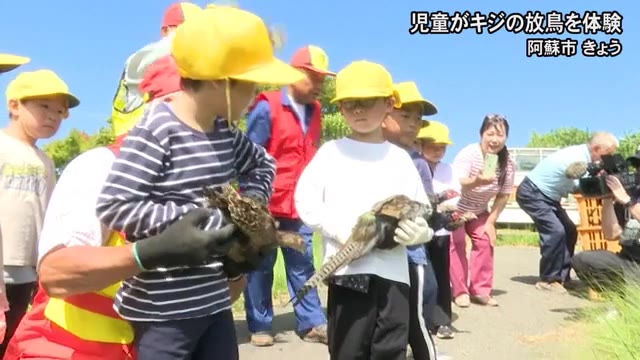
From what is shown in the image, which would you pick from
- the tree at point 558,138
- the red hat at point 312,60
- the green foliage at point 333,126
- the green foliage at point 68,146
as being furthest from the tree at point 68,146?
the tree at point 558,138

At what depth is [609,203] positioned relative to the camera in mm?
5988

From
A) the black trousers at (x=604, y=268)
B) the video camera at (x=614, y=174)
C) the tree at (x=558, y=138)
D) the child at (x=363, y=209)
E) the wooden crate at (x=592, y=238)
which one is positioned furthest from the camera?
the tree at (x=558, y=138)

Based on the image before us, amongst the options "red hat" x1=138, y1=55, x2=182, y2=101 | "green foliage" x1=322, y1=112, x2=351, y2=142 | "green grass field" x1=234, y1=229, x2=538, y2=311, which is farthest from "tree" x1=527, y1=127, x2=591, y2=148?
"red hat" x1=138, y1=55, x2=182, y2=101

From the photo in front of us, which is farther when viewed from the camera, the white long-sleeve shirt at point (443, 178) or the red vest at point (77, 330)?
the white long-sleeve shirt at point (443, 178)

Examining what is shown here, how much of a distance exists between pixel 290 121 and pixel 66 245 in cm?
327

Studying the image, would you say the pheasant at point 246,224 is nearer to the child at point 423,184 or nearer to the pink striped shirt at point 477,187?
the child at point 423,184

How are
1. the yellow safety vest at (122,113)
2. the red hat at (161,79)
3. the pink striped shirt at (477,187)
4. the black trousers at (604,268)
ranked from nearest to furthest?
the red hat at (161,79) < the yellow safety vest at (122,113) < the black trousers at (604,268) < the pink striped shirt at (477,187)

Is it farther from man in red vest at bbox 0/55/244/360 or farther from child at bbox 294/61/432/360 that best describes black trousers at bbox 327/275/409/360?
man in red vest at bbox 0/55/244/360

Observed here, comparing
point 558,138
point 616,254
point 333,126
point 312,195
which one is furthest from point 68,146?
point 558,138

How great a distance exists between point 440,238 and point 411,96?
137cm

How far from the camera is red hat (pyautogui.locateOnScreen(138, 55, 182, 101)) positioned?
2041mm

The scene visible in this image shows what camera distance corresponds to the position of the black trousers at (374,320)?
11.5 ft

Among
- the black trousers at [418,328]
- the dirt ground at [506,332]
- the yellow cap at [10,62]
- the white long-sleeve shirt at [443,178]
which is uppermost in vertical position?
the yellow cap at [10,62]

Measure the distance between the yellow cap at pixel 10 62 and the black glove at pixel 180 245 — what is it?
4.28 feet
